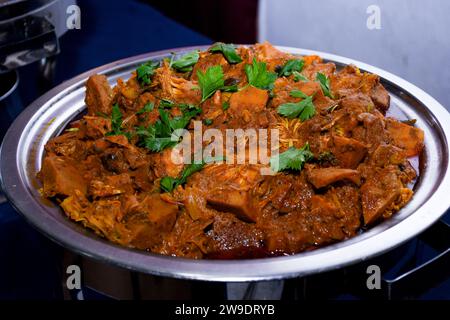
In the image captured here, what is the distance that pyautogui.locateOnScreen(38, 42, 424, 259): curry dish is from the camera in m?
1.76

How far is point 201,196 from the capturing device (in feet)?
5.91

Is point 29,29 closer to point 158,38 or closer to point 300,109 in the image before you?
point 300,109

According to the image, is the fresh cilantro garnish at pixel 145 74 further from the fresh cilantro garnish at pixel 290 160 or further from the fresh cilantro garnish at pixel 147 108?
the fresh cilantro garnish at pixel 290 160

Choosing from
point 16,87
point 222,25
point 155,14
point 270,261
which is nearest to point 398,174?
point 270,261

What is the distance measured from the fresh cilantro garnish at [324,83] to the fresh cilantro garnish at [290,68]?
0.36 ft

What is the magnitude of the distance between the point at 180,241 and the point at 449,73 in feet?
7.70

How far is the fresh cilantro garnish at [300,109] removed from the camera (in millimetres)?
1997

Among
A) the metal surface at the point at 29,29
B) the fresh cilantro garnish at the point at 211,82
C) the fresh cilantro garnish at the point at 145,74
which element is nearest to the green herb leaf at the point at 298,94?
the fresh cilantro garnish at the point at 211,82

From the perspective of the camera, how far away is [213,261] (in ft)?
5.15

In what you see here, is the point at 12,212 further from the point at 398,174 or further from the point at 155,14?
the point at 155,14

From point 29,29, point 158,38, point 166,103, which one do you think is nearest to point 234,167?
point 166,103

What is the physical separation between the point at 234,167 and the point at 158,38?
3533 mm
